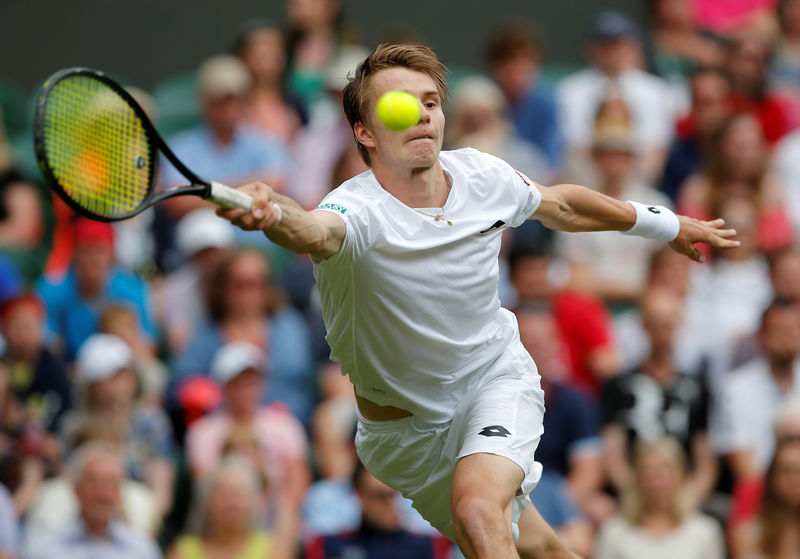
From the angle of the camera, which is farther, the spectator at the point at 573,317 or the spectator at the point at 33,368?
the spectator at the point at 573,317

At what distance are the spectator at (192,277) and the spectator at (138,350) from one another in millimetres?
335

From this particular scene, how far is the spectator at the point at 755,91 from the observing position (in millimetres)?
10555

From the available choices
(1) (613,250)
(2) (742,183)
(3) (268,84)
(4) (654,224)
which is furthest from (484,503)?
(3) (268,84)

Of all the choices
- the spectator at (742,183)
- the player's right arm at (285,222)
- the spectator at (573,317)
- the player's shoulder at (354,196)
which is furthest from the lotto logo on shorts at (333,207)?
the spectator at (742,183)

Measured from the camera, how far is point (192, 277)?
343 inches

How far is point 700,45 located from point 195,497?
6302 millimetres

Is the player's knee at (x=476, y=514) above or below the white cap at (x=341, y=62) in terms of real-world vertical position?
below

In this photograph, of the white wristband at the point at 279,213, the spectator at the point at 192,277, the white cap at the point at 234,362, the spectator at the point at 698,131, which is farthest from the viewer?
the spectator at the point at 698,131

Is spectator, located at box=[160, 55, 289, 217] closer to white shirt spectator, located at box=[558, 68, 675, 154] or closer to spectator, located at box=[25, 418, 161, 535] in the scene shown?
spectator, located at box=[25, 418, 161, 535]

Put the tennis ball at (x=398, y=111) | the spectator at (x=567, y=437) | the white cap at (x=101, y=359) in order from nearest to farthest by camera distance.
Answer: the tennis ball at (x=398, y=111) → the white cap at (x=101, y=359) → the spectator at (x=567, y=437)

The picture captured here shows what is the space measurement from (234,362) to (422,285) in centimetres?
327

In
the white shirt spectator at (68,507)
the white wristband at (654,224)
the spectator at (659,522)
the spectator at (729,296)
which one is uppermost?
the white wristband at (654,224)

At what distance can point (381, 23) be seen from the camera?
39.3 feet

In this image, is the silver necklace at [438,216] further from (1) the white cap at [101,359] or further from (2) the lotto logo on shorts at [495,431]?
(1) the white cap at [101,359]
